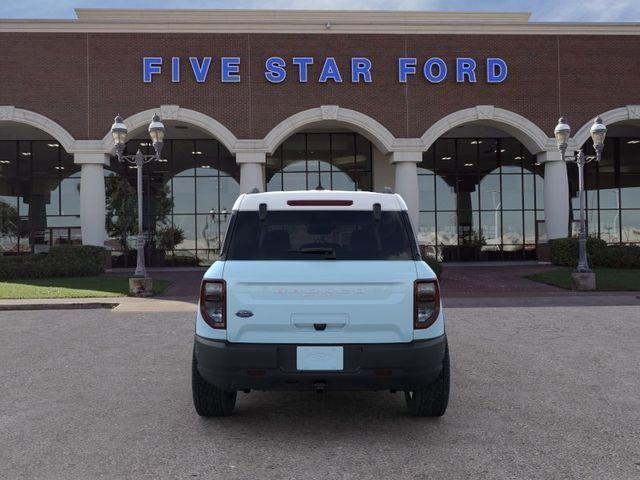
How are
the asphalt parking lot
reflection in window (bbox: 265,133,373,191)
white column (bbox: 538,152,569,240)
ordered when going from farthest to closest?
1. reflection in window (bbox: 265,133,373,191)
2. white column (bbox: 538,152,569,240)
3. the asphalt parking lot

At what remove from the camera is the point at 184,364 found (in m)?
7.24

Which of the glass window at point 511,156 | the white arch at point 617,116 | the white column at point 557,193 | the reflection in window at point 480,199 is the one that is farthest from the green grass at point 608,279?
the glass window at point 511,156

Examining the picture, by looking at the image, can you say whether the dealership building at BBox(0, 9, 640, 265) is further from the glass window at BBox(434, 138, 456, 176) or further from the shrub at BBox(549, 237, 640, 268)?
the glass window at BBox(434, 138, 456, 176)

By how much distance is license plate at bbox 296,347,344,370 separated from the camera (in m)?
4.18

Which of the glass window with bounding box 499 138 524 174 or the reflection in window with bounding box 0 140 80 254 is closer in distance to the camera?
the reflection in window with bounding box 0 140 80 254

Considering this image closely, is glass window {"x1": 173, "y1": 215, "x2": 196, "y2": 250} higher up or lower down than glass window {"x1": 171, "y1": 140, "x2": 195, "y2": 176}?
lower down

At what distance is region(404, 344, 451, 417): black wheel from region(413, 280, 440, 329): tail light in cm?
55

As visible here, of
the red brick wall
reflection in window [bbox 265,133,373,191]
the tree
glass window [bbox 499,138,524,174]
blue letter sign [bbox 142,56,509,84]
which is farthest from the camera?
glass window [bbox 499,138,524,174]

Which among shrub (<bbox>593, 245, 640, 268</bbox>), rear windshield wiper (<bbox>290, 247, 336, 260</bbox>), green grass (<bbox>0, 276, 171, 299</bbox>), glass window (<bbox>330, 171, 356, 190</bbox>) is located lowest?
green grass (<bbox>0, 276, 171, 299</bbox>)

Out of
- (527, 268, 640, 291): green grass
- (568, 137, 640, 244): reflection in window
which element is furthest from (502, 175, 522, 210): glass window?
(527, 268, 640, 291): green grass

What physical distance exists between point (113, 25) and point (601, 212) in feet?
89.1

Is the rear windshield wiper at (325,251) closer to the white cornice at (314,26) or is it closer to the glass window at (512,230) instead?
the white cornice at (314,26)

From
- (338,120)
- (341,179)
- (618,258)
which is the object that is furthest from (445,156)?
(618,258)

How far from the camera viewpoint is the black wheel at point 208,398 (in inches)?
187
